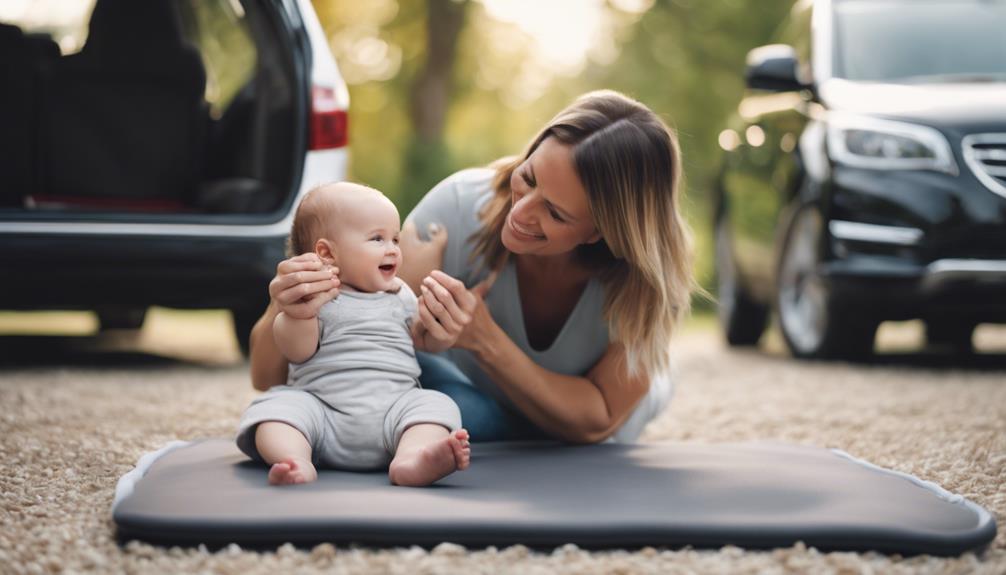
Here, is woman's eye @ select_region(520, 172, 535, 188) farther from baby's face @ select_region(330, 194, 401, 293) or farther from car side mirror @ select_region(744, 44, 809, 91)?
car side mirror @ select_region(744, 44, 809, 91)

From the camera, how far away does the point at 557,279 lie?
12.0ft

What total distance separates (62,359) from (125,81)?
1495 mm

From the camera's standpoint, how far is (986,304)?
5.90m

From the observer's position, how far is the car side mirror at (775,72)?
6559 millimetres

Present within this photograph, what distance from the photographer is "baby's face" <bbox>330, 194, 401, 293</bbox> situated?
10.5 ft

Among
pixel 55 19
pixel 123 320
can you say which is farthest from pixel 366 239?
pixel 123 320

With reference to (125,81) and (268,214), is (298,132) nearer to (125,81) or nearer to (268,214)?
(268,214)

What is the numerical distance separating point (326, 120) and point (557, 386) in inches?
92.2

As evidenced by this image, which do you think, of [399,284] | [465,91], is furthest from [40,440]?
[465,91]

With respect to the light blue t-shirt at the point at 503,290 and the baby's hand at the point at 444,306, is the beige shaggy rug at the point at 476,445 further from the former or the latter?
the light blue t-shirt at the point at 503,290

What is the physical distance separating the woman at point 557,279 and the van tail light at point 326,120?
1.75 meters

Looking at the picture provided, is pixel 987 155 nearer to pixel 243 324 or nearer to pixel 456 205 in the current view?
pixel 456 205

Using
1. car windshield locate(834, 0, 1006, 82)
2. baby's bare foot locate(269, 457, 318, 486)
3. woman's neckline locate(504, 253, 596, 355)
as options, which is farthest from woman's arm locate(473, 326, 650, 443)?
car windshield locate(834, 0, 1006, 82)

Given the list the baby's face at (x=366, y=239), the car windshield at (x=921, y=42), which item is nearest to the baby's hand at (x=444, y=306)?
the baby's face at (x=366, y=239)
